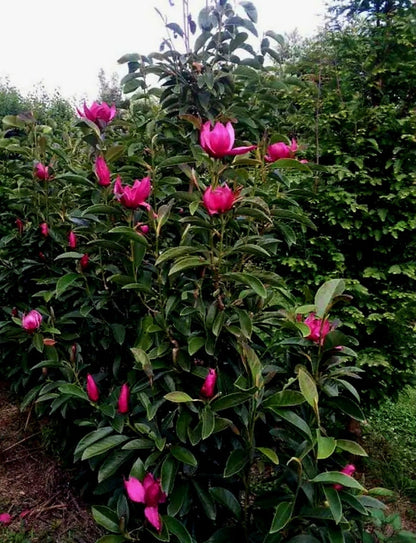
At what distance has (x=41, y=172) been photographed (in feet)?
6.01

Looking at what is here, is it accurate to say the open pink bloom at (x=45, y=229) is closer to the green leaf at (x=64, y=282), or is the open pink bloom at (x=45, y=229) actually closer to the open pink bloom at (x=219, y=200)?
the green leaf at (x=64, y=282)

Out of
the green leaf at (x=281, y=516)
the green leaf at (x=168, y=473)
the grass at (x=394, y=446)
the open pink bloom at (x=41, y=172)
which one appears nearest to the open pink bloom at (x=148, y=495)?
the green leaf at (x=168, y=473)

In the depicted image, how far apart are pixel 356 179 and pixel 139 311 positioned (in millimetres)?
1261

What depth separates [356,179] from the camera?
85.4 inches

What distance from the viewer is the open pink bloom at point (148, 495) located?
1.12 m

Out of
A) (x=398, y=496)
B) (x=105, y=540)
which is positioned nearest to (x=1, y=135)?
(x=105, y=540)

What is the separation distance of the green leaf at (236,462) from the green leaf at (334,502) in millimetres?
215

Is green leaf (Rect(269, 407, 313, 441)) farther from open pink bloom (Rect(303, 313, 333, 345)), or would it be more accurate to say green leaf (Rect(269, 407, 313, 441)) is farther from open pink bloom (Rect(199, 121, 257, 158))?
open pink bloom (Rect(199, 121, 257, 158))

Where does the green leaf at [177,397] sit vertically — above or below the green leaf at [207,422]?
above

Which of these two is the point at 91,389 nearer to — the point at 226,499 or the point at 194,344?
the point at 194,344

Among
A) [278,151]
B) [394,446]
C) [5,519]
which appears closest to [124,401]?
[278,151]

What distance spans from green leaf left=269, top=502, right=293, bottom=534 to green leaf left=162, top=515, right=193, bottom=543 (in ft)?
0.74

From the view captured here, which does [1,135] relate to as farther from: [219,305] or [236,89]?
[219,305]

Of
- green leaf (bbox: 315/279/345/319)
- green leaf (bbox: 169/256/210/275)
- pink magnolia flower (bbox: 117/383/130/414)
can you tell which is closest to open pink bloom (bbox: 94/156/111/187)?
green leaf (bbox: 169/256/210/275)
